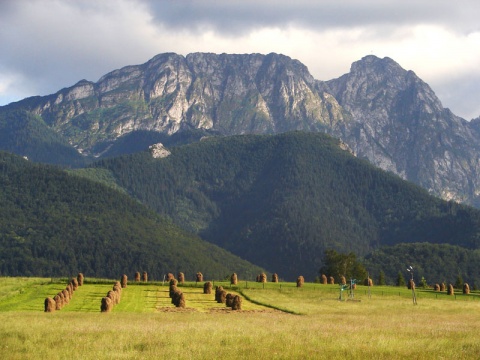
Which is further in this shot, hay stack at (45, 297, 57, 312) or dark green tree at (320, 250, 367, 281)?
dark green tree at (320, 250, 367, 281)

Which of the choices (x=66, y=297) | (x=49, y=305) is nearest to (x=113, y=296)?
(x=66, y=297)

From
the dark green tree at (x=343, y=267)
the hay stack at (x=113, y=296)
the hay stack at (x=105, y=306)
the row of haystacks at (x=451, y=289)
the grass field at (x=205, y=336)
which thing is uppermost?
the dark green tree at (x=343, y=267)

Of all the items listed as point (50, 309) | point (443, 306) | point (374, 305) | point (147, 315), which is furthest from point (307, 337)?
point (443, 306)

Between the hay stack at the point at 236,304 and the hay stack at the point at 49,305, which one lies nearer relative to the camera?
the hay stack at the point at 49,305

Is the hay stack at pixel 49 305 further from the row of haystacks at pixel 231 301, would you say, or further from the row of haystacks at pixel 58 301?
the row of haystacks at pixel 231 301

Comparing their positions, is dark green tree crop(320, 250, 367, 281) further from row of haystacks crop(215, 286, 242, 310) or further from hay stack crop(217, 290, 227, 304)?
row of haystacks crop(215, 286, 242, 310)

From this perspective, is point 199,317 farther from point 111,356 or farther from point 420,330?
point 111,356

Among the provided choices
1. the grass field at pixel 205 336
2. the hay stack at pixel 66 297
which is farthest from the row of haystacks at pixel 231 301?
the hay stack at pixel 66 297

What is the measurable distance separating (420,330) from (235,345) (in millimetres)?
16830

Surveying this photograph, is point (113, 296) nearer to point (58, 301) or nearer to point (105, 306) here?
point (58, 301)

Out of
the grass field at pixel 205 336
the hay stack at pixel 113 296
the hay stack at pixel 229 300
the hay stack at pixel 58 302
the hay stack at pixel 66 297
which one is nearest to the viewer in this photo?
the grass field at pixel 205 336

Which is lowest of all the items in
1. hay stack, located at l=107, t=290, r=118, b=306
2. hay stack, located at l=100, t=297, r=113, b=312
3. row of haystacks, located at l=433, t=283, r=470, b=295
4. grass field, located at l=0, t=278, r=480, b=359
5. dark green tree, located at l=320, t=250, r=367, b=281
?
grass field, located at l=0, t=278, r=480, b=359

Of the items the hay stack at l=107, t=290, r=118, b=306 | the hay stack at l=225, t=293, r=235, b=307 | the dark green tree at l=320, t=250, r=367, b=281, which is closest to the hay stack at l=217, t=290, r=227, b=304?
the hay stack at l=225, t=293, r=235, b=307

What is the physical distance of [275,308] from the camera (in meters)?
76.7
